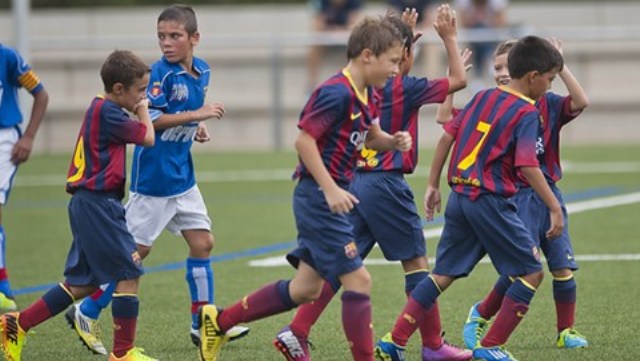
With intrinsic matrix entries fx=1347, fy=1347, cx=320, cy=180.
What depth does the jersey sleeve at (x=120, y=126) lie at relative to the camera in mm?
6715

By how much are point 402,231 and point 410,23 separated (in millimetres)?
1083

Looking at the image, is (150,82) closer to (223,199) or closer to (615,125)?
(223,199)

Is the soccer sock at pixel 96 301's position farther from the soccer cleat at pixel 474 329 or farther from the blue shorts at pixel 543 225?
the blue shorts at pixel 543 225

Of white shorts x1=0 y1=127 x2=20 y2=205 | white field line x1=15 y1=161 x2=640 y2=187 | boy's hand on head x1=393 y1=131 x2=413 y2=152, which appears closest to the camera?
boy's hand on head x1=393 y1=131 x2=413 y2=152

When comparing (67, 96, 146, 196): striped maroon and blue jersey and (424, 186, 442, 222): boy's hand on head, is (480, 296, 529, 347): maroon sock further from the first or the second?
(67, 96, 146, 196): striped maroon and blue jersey

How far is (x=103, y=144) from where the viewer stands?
6762 millimetres

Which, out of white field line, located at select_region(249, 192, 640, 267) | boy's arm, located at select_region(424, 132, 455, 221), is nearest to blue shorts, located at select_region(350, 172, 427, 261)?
boy's arm, located at select_region(424, 132, 455, 221)

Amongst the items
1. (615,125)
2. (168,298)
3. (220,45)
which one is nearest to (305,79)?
(220,45)

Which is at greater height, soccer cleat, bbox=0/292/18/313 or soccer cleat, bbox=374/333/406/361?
soccer cleat, bbox=374/333/406/361

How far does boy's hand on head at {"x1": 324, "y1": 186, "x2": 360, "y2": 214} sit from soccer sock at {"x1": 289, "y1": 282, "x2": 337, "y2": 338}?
100cm

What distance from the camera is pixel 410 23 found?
23.0ft

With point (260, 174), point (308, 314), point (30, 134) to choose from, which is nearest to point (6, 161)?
point (30, 134)

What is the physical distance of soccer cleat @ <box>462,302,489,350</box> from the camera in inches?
288

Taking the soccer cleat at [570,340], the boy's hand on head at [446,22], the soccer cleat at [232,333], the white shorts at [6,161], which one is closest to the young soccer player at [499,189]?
the boy's hand on head at [446,22]
